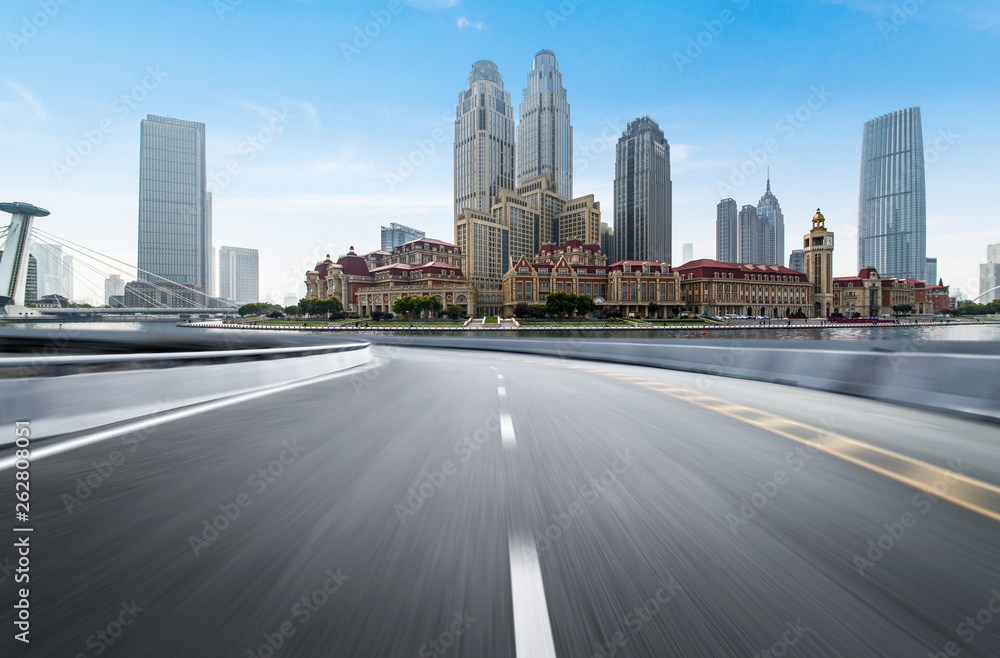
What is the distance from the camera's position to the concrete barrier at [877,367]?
631cm

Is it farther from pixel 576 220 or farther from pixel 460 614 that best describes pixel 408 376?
pixel 576 220

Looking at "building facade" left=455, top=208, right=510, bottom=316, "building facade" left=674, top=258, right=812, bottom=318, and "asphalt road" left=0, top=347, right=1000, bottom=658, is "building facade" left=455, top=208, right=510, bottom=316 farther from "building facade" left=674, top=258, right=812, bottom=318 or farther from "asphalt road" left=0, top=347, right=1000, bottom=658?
"asphalt road" left=0, top=347, right=1000, bottom=658

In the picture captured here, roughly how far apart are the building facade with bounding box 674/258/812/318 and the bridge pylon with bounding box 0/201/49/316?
137 meters

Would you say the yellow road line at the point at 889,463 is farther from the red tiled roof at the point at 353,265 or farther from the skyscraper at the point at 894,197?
the red tiled roof at the point at 353,265

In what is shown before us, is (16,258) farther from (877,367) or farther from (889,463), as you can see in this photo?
(877,367)

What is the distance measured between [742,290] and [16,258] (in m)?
149

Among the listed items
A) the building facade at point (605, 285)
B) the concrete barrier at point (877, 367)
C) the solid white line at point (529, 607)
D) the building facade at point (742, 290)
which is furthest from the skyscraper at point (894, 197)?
the building facade at point (742, 290)

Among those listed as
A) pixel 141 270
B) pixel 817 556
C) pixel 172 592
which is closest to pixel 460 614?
pixel 172 592

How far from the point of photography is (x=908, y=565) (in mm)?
2301

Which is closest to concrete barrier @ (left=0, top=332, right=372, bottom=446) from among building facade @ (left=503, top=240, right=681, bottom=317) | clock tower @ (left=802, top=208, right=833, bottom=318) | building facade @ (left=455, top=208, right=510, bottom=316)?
building facade @ (left=503, top=240, right=681, bottom=317)

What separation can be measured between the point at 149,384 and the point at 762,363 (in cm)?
1362

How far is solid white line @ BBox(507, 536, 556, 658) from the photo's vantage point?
1.65m

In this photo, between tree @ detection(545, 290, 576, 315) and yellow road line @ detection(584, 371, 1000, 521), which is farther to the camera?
tree @ detection(545, 290, 576, 315)

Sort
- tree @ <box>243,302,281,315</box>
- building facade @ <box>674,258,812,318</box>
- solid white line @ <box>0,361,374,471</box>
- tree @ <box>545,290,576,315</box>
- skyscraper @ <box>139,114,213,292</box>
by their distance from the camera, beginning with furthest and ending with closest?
tree @ <box>243,302,281,315</box>
building facade @ <box>674,258,812,318</box>
tree @ <box>545,290,576,315</box>
skyscraper @ <box>139,114,213,292</box>
solid white line @ <box>0,361,374,471</box>
